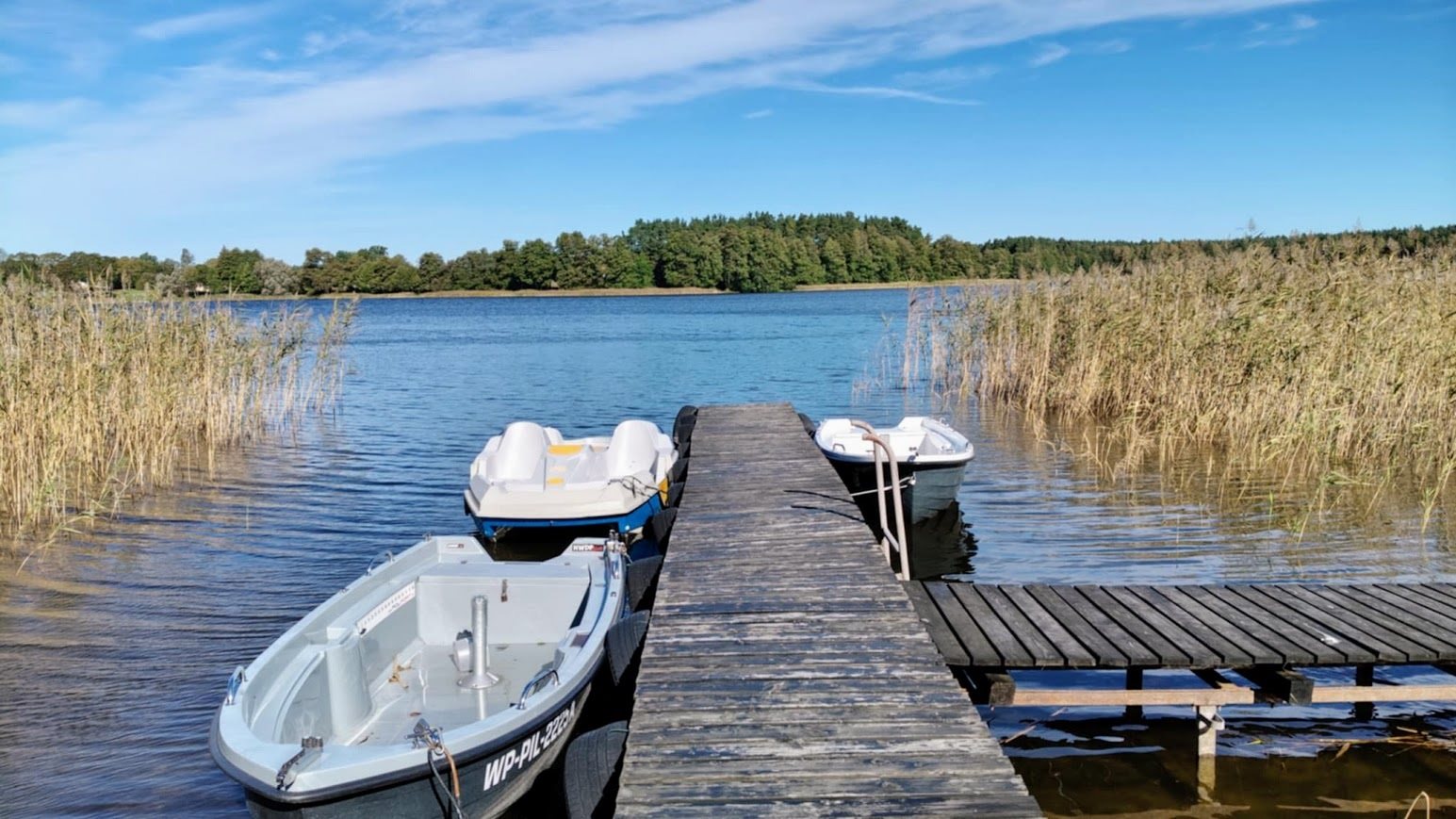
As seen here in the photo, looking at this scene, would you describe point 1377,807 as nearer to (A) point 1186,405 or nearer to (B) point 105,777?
(B) point 105,777

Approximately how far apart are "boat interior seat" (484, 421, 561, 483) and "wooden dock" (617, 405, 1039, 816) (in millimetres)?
3320

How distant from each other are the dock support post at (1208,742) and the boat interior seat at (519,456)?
6188 mm

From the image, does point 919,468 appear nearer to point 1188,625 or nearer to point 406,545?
point 1188,625

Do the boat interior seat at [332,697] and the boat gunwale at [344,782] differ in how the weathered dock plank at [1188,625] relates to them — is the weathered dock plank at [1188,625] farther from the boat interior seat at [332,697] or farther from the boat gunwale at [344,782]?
the boat interior seat at [332,697]

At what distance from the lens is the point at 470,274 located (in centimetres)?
8725

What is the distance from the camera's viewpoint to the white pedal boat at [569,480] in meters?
9.11

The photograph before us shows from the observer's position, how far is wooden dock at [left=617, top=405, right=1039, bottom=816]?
343cm

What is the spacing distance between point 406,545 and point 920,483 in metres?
4.80

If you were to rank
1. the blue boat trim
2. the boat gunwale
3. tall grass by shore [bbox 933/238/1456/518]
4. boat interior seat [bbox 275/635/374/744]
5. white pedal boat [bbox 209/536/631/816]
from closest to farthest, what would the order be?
the boat gunwale → white pedal boat [bbox 209/536/631/816] → boat interior seat [bbox 275/635/374/744] → the blue boat trim → tall grass by shore [bbox 933/238/1456/518]

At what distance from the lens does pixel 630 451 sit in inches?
410

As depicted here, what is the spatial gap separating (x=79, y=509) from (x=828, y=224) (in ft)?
320

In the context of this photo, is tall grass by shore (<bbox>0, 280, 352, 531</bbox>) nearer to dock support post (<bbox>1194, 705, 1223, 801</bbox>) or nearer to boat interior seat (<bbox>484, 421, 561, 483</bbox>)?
boat interior seat (<bbox>484, 421, 561, 483</bbox>)

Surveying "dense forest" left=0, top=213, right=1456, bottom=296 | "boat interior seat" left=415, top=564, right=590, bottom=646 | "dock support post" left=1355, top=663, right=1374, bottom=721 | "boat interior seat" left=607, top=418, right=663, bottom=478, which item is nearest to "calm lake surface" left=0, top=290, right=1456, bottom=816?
"dock support post" left=1355, top=663, right=1374, bottom=721

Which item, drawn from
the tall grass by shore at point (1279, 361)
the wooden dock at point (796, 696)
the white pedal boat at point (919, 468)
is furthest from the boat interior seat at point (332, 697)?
the tall grass by shore at point (1279, 361)
